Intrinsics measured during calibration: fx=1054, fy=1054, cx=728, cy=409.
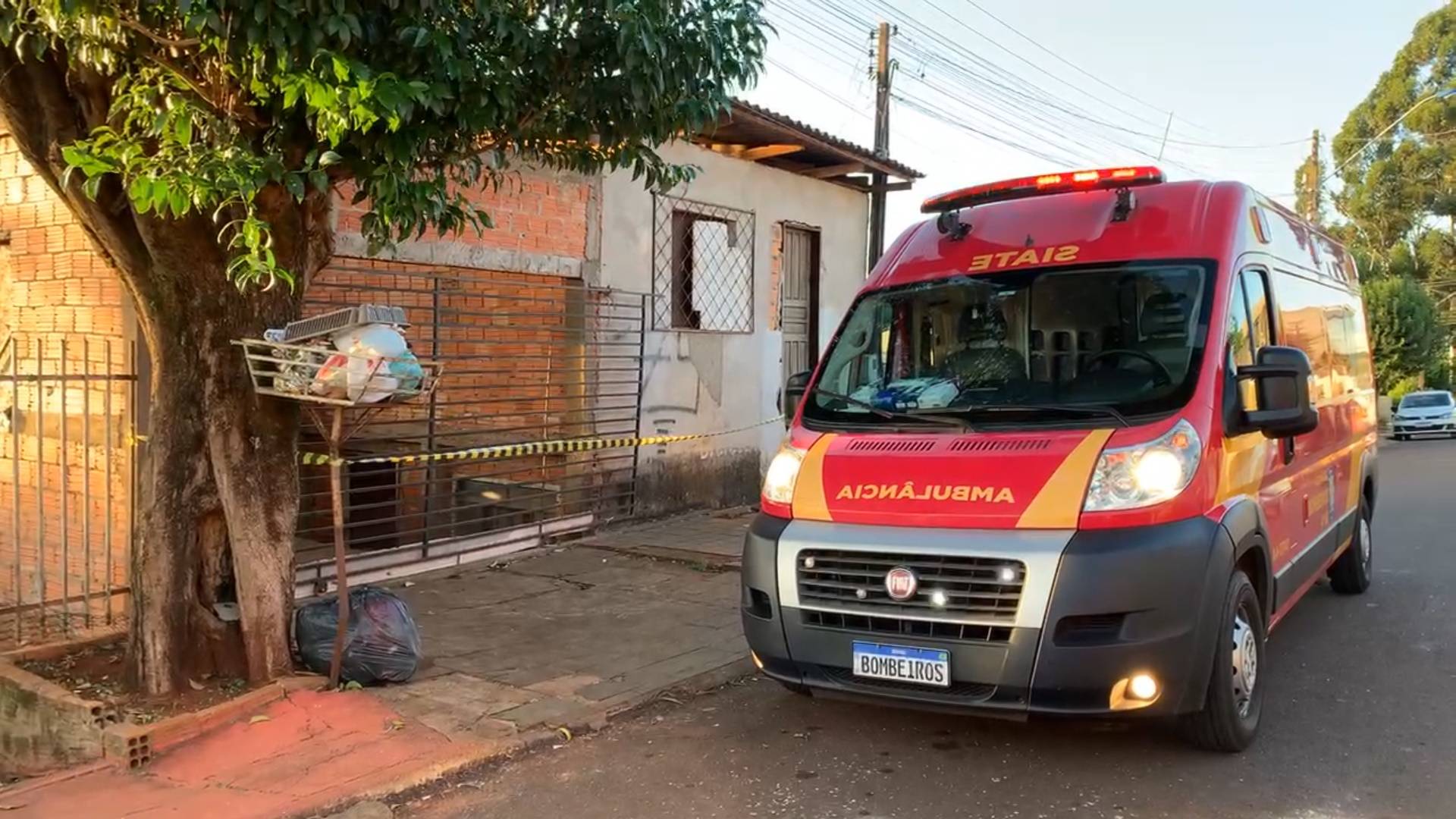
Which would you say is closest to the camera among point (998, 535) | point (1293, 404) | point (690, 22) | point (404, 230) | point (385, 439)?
point (998, 535)

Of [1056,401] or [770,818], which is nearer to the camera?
[770,818]

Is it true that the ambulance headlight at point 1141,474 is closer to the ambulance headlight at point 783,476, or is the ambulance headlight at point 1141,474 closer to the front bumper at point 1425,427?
the ambulance headlight at point 783,476

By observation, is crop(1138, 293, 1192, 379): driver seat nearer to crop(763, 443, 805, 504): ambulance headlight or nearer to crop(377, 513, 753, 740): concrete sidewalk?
crop(763, 443, 805, 504): ambulance headlight

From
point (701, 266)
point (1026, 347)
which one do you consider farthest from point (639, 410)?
point (1026, 347)

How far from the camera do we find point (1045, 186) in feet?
16.5

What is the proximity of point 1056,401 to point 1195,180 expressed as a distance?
1.45 meters

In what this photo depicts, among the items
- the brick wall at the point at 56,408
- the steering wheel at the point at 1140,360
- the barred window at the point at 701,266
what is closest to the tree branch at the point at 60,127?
the brick wall at the point at 56,408

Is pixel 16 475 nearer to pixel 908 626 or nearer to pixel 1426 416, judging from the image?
pixel 908 626

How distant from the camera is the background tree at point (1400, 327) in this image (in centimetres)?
3022

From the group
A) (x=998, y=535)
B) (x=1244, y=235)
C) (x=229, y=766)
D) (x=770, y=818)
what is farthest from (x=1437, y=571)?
(x=229, y=766)

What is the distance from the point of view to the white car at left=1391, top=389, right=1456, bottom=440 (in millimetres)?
26859

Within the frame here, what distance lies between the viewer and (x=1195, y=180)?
16.1 feet

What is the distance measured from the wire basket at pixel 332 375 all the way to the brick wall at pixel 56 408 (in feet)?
5.91

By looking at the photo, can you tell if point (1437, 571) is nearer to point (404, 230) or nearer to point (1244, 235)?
point (1244, 235)
